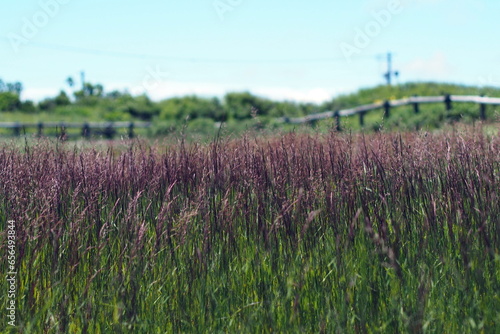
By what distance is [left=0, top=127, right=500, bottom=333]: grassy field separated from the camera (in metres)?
2.62

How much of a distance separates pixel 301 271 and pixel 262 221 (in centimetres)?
54

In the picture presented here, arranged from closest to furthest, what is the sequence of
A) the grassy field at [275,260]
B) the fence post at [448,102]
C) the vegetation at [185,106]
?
the grassy field at [275,260]
the fence post at [448,102]
the vegetation at [185,106]

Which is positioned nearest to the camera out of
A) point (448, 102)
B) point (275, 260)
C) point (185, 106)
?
point (275, 260)

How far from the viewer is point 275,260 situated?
2869 millimetres

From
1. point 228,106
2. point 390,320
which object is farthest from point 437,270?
point 228,106

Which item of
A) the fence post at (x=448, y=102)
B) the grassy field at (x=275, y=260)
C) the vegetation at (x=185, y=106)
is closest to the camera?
the grassy field at (x=275, y=260)

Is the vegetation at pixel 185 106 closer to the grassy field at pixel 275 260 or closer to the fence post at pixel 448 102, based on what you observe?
the fence post at pixel 448 102

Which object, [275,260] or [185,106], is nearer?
[275,260]

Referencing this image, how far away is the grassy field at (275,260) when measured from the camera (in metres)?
2.62

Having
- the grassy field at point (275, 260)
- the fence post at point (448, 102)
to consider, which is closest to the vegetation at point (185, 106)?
the fence post at point (448, 102)

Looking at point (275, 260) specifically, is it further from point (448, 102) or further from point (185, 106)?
point (185, 106)

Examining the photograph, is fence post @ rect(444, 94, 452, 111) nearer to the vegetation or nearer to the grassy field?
the vegetation

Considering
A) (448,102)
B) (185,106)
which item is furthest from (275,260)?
(185,106)

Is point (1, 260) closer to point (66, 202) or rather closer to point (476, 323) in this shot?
point (66, 202)
